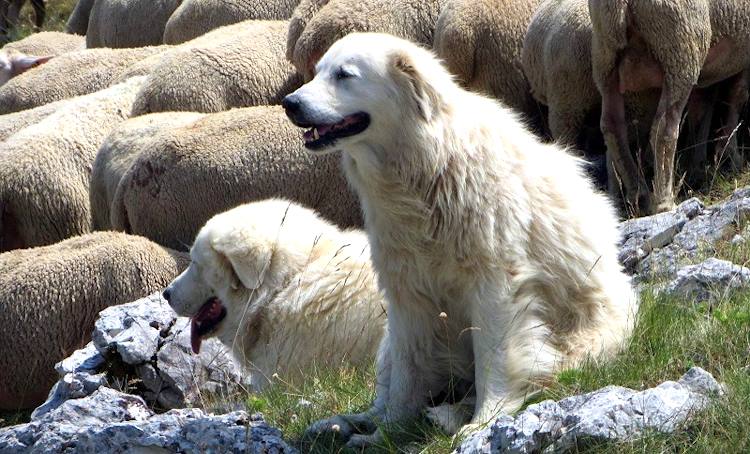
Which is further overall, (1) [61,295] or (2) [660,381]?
(1) [61,295]

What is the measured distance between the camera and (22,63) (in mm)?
15383

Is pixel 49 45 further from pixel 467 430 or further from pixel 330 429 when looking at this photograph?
pixel 467 430

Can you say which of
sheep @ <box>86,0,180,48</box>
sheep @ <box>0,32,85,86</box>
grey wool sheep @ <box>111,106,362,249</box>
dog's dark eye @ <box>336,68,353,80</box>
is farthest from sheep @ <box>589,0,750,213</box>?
sheep @ <box>0,32,85,86</box>

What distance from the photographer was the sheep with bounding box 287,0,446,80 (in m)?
10.1

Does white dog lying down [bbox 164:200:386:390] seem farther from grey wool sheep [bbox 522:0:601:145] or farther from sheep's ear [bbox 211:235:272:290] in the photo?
grey wool sheep [bbox 522:0:601:145]

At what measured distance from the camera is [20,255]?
9305mm

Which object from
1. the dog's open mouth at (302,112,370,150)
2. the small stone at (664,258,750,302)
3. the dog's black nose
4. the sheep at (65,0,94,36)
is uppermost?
the dog's black nose

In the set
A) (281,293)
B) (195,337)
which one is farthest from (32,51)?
(281,293)

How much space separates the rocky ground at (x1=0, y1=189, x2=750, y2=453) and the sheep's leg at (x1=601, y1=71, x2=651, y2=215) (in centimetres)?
80

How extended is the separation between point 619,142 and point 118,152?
12.7 feet

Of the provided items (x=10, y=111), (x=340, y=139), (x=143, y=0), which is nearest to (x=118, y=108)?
(x=10, y=111)

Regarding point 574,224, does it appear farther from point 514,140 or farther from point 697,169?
point 697,169

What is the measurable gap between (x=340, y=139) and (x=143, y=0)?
1048 cm

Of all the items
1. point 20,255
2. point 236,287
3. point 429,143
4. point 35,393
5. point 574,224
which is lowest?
point 35,393
